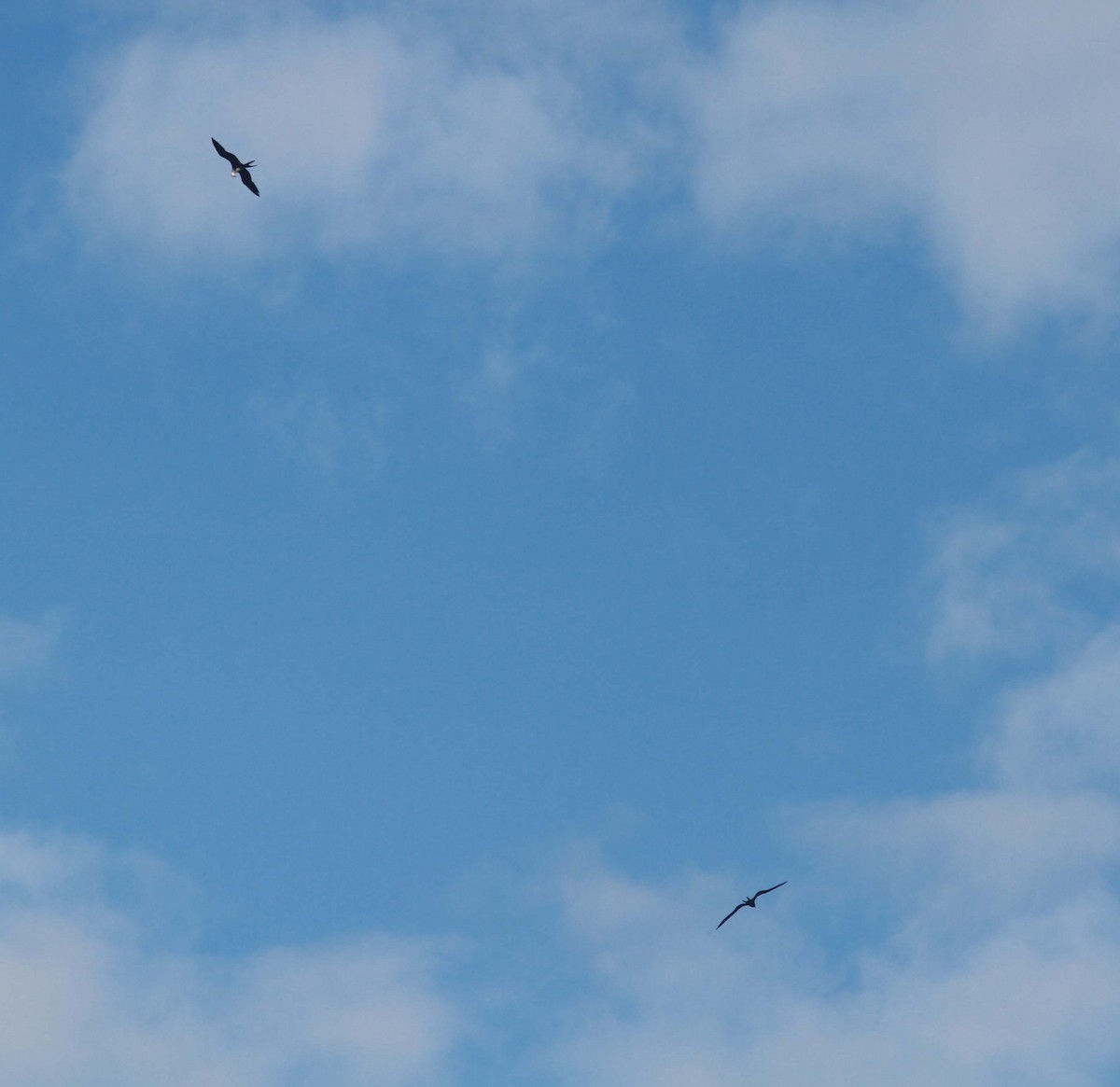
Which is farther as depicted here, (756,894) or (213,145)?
(756,894)

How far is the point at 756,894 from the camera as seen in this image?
198m

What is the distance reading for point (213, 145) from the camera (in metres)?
158

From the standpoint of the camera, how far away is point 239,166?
158 m

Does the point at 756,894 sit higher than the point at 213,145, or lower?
lower

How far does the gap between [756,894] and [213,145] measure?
98729 millimetres

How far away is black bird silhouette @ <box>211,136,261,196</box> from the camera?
6220 inches

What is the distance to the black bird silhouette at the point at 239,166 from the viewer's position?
15800 cm
